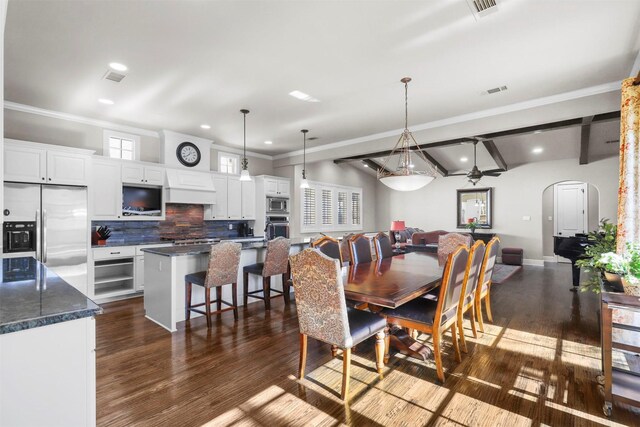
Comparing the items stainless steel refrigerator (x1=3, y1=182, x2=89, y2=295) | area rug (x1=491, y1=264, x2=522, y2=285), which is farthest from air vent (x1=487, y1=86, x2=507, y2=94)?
stainless steel refrigerator (x1=3, y1=182, x2=89, y2=295)

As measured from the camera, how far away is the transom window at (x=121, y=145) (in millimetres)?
5188

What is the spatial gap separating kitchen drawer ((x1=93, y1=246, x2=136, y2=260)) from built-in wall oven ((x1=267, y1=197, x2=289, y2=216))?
2803 mm

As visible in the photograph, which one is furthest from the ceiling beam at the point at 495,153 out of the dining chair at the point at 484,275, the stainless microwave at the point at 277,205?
the stainless microwave at the point at 277,205

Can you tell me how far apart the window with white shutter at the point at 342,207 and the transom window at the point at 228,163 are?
313 cm

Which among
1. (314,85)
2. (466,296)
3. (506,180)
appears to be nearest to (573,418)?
(466,296)

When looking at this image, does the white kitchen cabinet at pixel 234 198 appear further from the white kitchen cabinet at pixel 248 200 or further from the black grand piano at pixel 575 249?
the black grand piano at pixel 575 249

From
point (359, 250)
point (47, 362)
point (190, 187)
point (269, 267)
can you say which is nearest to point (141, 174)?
point (190, 187)

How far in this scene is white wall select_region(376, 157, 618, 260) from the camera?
7633mm

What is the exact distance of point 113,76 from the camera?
3.46 m

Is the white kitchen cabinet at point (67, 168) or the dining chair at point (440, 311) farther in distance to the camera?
the white kitchen cabinet at point (67, 168)

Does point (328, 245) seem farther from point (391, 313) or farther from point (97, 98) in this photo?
point (97, 98)

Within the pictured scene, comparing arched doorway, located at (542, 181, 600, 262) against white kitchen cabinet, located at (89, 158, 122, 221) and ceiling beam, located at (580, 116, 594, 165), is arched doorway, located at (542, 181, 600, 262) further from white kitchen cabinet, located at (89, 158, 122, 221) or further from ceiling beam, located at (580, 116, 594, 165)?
white kitchen cabinet, located at (89, 158, 122, 221)

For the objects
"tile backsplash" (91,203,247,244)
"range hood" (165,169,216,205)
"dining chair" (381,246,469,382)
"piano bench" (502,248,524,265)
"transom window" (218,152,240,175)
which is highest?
"transom window" (218,152,240,175)

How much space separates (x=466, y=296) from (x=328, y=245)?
1438 millimetres
